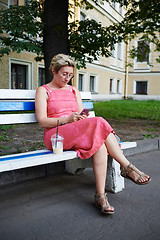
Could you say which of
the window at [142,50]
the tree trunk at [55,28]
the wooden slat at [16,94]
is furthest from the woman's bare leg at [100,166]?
the window at [142,50]

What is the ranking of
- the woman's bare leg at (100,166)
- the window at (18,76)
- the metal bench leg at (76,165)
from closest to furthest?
the woman's bare leg at (100,166) < the metal bench leg at (76,165) < the window at (18,76)

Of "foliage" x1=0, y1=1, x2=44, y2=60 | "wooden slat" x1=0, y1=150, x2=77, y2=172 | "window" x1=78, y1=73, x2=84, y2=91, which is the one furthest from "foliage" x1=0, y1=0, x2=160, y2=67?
"window" x1=78, y1=73, x2=84, y2=91

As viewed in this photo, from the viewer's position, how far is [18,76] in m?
12.7

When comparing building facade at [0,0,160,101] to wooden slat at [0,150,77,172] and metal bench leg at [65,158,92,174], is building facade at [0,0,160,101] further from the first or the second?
wooden slat at [0,150,77,172]

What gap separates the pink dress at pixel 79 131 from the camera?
231cm

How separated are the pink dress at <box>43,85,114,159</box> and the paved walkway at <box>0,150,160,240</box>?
0.53 meters

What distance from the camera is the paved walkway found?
6.21ft

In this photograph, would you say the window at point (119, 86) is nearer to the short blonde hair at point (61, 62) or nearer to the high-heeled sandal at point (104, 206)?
the short blonde hair at point (61, 62)

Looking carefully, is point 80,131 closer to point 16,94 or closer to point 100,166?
point 100,166

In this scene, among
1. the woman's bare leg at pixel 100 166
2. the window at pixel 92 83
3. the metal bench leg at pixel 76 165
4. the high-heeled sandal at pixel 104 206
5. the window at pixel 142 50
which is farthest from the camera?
the window at pixel 92 83

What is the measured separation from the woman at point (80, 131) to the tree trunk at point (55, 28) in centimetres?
298

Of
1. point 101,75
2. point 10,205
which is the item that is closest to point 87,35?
point 10,205

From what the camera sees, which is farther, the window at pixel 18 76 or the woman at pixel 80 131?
the window at pixel 18 76

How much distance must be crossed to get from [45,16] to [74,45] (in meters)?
1.29
